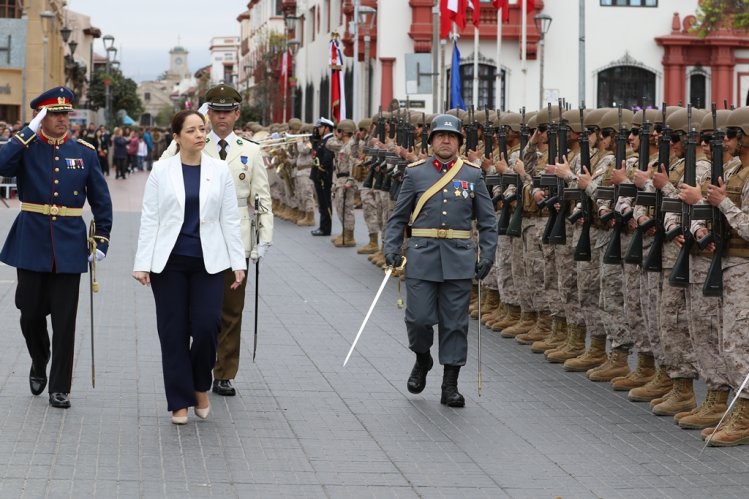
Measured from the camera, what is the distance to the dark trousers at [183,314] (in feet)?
30.0

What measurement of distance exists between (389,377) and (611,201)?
6.90 ft

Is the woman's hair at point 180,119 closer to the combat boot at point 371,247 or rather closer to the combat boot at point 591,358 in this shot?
the combat boot at point 591,358

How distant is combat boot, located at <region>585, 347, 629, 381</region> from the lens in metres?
11.4

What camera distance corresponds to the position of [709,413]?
31.3ft

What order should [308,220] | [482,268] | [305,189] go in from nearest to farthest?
[482,268]
[305,189]
[308,220]

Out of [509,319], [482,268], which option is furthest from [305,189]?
[482,268]

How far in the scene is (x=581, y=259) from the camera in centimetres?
1166

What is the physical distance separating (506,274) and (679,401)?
165 inches

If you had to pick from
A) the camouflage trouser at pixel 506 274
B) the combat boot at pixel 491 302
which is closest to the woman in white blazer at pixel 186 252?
the camouflage trouser at pixel 506 274

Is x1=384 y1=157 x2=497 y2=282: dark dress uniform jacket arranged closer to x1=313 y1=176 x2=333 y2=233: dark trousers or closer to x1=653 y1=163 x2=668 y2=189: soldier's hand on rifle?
x1=653 y1=163 x2=668 y2=189: soldier's hand on rifle

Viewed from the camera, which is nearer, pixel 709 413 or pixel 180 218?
pixel 180 218

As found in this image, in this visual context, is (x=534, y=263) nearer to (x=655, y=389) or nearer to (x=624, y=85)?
(x=655, y=389)

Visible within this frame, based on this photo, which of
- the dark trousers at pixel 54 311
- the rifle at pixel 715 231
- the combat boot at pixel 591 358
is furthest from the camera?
the combat boot at pixel 591 358

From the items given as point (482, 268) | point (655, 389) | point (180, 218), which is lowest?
point (655, 389)
